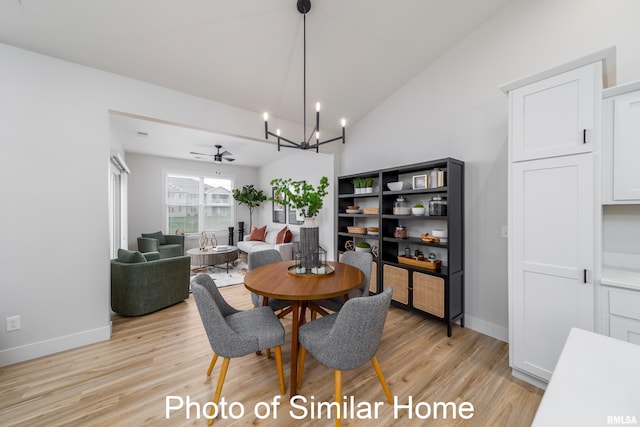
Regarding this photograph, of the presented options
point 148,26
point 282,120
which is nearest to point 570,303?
point 282,120

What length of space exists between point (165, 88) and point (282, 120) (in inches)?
56.7

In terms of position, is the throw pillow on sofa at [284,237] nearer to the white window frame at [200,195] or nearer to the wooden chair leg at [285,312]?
the white window frame at [200,195]

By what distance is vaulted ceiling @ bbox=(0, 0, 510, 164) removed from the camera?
78.5 inches

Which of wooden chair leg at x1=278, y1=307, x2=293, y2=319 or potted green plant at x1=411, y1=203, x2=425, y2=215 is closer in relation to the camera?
wooden chair leg at x1=278, y1=307, x2=293, y2=319

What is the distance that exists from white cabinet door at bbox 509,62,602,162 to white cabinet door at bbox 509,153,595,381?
9 centimetres

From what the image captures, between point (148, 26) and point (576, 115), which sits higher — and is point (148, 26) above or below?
above

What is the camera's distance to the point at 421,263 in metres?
2.80

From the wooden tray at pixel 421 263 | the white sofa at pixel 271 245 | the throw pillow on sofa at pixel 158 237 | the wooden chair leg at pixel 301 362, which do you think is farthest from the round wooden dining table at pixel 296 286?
the throw pillow on sofa at pixel 158 237

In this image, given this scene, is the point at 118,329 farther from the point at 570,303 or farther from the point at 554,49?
the point at 554,49

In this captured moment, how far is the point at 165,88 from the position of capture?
273 centimetres

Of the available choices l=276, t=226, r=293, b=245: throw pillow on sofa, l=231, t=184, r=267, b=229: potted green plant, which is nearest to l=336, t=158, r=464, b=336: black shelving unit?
l=276, t=226, r=293, b=245: throw pillow on sofa

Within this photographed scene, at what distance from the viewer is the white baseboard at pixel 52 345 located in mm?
2085

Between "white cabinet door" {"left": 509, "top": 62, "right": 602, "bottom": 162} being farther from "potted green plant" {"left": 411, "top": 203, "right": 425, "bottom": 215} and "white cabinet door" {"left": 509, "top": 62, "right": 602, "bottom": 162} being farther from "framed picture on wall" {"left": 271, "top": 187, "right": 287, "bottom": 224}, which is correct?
"framed picture on wall" {"left": 271, "top": 187, "right": 287, "bottom": 224}

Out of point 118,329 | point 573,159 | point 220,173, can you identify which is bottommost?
point 118,329
